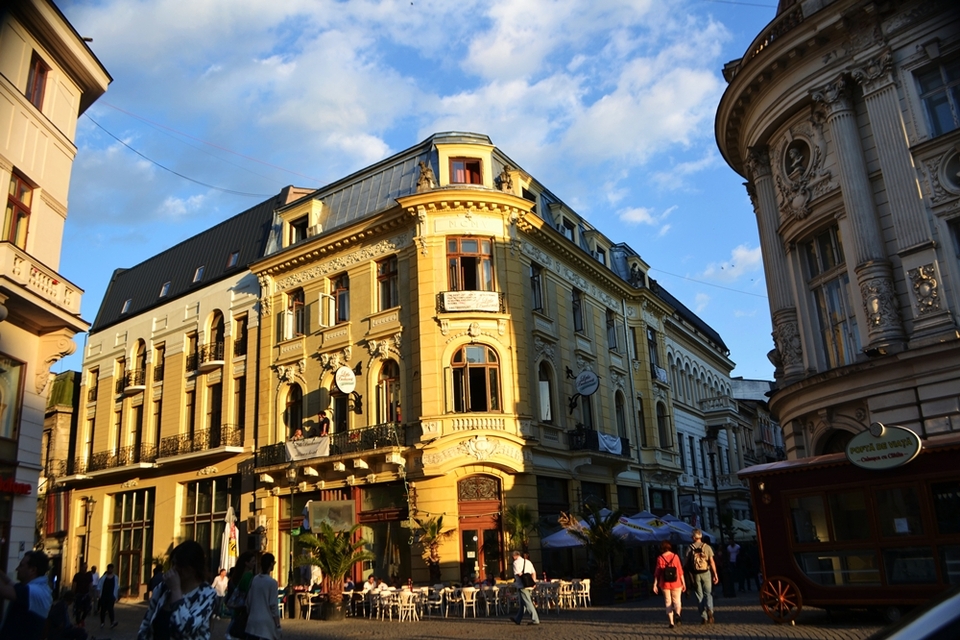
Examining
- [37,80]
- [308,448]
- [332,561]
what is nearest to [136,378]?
[308,448]

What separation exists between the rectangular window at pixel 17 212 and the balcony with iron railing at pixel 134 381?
65.5 feet

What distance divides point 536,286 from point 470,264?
3.51 meters

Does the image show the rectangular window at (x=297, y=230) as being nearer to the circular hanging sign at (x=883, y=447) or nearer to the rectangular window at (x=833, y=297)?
the rectangular window at (x=833, y=297)

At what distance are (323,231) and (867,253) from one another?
20.5 metres

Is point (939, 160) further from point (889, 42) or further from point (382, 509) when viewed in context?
point (382, 509)

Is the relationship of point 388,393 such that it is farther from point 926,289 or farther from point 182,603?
point 182,603

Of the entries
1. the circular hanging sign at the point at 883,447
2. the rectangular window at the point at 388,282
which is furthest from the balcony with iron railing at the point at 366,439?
the circular hanging sign at the point at 883,447

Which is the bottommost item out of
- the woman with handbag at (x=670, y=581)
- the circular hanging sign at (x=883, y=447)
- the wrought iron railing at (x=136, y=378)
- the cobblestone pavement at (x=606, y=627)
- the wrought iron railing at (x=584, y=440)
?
the cobblestone pavement at (x=606, y=627)

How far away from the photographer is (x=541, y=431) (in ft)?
90.1

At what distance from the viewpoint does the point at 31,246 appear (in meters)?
18.0

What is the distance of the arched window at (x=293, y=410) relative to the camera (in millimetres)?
30281

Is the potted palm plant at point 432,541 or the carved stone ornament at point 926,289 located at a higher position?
the carved stone ornament at point 926,289

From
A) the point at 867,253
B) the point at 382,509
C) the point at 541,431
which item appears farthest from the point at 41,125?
the point at 867,253

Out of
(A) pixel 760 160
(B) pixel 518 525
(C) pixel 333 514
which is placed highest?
(A) pixel 760 160
